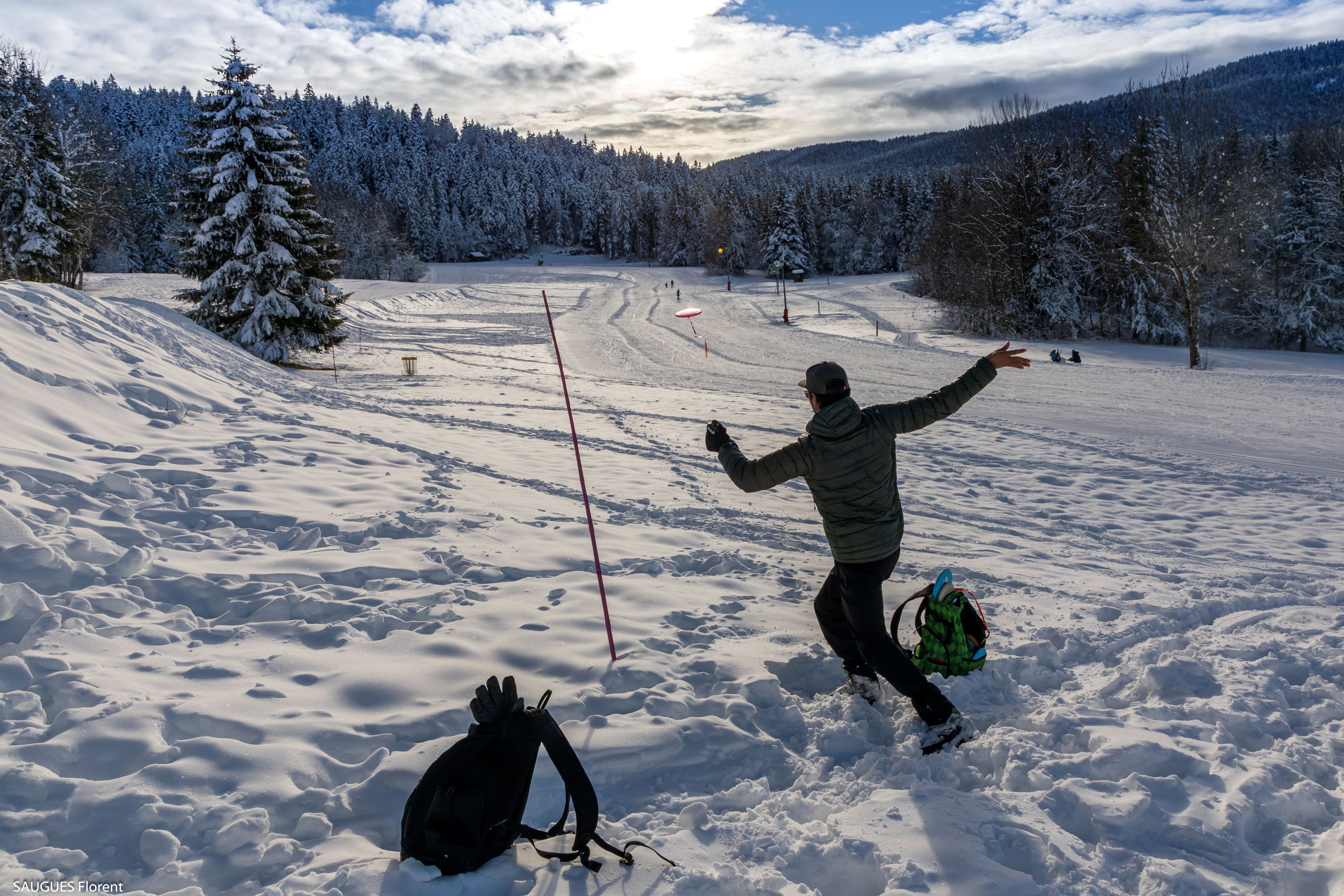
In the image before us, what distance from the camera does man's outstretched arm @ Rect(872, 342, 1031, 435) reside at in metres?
3.90

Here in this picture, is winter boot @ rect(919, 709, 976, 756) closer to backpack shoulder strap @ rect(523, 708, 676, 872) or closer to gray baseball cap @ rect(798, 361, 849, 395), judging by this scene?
backpack shoulder strap @ rect(523, 708, 676, 872)

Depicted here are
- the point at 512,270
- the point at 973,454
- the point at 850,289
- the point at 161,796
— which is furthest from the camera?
the point at 512,270

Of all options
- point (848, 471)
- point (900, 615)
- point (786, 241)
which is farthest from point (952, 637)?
point (786, 241)

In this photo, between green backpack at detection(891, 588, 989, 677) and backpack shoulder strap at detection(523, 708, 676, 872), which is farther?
green backpack at detection(891, 588, 989, 677)

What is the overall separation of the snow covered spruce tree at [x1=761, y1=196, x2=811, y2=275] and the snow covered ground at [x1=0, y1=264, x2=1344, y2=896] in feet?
221

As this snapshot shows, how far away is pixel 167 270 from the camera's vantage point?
6388 centimetres

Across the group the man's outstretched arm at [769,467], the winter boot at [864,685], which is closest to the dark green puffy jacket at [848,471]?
the man's outstretched arm at [769,467]

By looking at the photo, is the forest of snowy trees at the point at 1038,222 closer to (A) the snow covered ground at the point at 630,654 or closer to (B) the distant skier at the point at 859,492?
(A) the snow covered ground at the point at 630,654

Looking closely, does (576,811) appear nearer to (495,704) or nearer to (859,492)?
(495,704)

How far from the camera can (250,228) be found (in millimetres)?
19047

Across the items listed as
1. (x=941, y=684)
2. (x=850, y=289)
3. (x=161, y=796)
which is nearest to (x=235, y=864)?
(x=161, y=796)

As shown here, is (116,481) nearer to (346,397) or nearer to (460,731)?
(460,731)

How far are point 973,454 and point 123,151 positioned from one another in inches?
3865

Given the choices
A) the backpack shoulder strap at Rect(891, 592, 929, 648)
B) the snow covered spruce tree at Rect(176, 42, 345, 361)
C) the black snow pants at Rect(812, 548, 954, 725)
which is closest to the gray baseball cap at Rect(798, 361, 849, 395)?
the black snow pants at Rect(812, 548, 954, 725)
